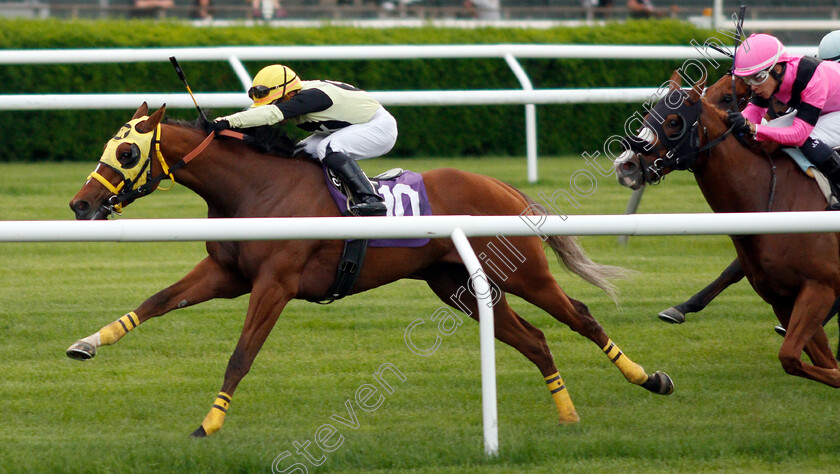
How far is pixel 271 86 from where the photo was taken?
444 cm

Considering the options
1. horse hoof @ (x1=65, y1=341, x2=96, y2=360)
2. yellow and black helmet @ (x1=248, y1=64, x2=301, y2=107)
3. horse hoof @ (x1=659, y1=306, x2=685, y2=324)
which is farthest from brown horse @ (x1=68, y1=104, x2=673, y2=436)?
horse hoof @ (x1=659, y1=306, x2=685, y2=324)

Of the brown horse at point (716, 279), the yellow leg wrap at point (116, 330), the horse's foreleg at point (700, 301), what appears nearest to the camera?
the yellow leg wrap at point (116, 330)

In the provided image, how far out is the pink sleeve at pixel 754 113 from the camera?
16.0 ft

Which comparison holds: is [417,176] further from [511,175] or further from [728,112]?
[511,175]

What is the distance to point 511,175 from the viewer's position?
9305 mm

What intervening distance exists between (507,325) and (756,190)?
125 cm

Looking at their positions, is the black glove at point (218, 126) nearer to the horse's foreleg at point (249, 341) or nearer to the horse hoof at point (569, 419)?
the horse's foreleg at point (249, 341)

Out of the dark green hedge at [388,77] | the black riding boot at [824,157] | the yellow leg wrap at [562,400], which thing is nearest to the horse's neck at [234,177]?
the yellow leg wrap at [562,400]

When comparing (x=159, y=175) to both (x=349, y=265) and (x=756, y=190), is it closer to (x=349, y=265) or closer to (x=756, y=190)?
(x=349, y=265)

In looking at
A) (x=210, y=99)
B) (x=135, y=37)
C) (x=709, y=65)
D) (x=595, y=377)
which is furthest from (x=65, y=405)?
(x=709, y=65)

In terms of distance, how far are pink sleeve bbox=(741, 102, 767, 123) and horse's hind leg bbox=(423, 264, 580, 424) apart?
4.93ft

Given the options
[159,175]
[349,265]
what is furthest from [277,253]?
[159,175]

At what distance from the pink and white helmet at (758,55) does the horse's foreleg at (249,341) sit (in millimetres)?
2228

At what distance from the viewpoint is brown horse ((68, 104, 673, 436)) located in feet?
13.3
